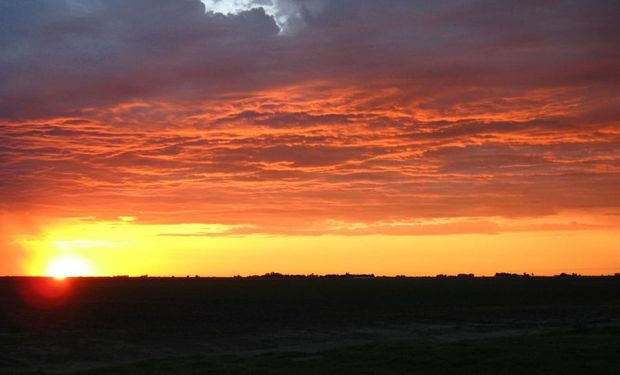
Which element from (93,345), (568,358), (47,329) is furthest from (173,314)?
(568,358)

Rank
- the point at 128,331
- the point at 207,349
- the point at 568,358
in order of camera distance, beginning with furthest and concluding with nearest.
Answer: the point at 128,331 < the point at 207,349 < the point at 568,358

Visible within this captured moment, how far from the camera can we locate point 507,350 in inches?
1065

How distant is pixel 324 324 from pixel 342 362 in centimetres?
3464

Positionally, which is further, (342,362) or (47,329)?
(47,329)

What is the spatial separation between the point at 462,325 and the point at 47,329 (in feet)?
115

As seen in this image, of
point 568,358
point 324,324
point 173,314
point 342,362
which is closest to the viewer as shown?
point 568,358

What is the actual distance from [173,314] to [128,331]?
20522mm

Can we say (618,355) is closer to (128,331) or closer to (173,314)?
(128,331)

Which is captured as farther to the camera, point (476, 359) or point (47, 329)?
point (47, 329)

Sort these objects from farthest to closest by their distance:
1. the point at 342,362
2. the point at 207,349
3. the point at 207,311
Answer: the point at 207,311, the point at 207,349, the point at 342,362

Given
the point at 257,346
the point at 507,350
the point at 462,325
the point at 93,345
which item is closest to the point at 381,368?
the point at 507,350

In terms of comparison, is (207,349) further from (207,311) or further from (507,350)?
(207,311)

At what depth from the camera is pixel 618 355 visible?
81.5ft

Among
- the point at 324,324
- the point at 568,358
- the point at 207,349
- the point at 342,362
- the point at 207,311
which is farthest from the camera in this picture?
the point at 207,311
